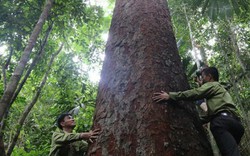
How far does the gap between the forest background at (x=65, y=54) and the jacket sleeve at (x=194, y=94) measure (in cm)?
253

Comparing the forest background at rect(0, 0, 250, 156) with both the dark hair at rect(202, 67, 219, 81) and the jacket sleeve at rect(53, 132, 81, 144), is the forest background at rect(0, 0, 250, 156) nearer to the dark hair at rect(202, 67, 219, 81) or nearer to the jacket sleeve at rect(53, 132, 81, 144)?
the jacket sleeve at rect(53, 132, 81, 144)

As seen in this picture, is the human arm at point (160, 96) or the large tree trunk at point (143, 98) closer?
the large tree trunk at point (143, 98)

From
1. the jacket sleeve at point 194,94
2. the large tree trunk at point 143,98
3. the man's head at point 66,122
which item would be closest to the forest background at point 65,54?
the man's head at point 66,122

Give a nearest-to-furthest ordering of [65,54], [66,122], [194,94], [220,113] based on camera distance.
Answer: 1. [194,94]
2. [220,113]
3. [66,122]
4. [65,54]

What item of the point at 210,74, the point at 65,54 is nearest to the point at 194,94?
the point at 210,74

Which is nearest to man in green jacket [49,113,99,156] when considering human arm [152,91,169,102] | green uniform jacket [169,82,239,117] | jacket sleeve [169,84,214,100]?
human arm [152,91,169,102]

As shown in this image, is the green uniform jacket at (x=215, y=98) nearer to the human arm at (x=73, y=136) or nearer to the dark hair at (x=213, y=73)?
the dark hair at (x=213, y=73)

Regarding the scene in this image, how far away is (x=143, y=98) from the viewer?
227 cm

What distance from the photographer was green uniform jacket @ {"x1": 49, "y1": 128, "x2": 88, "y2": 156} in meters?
2.73

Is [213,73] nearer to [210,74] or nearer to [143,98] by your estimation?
[210,74]

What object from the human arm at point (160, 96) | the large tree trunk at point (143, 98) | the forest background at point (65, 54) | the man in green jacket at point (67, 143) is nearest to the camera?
the large tree trunk at point (143, 98)

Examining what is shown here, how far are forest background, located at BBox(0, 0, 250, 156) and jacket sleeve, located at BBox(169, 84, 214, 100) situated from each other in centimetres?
253

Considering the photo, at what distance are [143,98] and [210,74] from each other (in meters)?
1.08

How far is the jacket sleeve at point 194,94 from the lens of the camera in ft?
7.47
